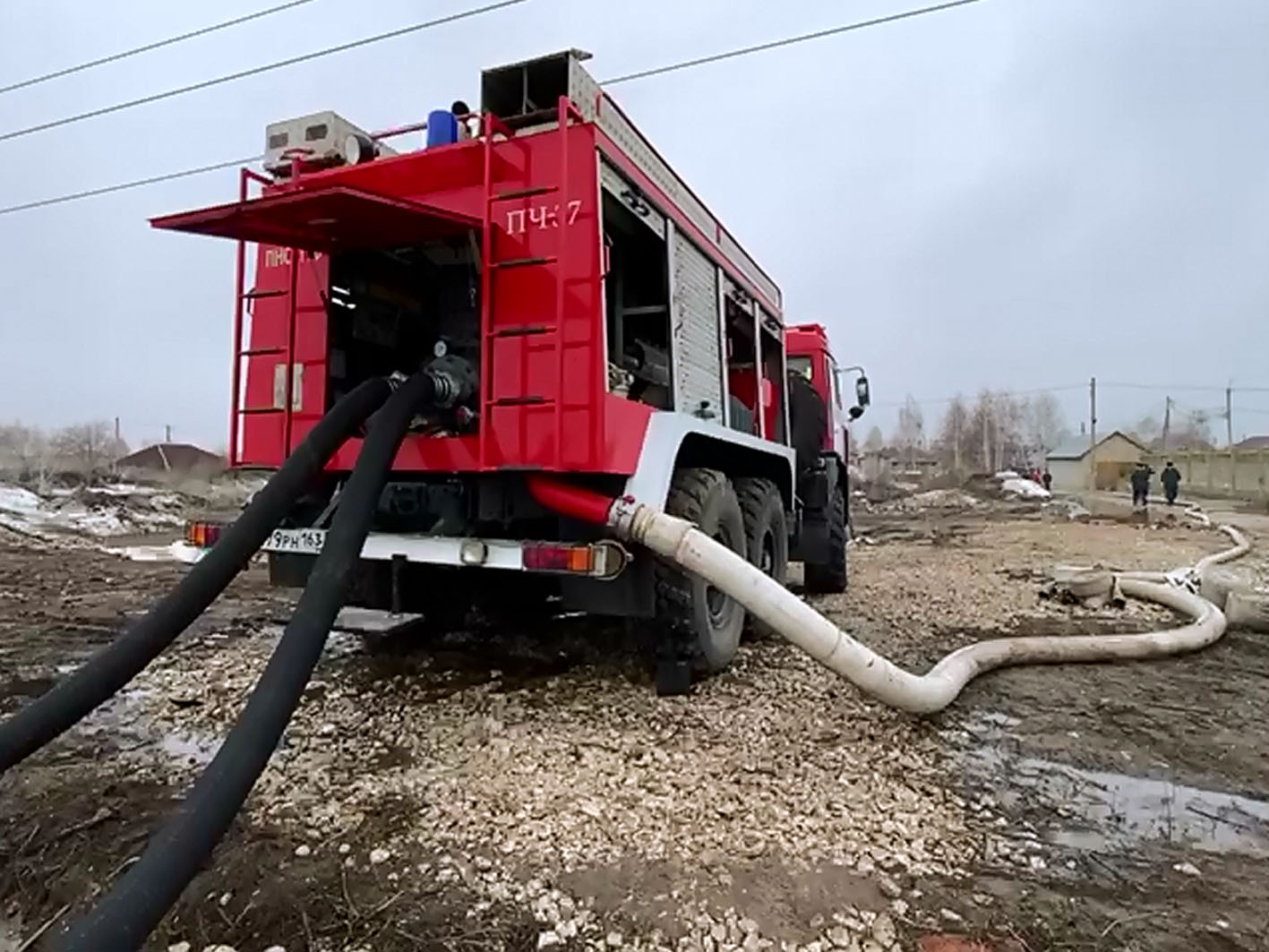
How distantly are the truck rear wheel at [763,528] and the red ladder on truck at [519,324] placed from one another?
6.61ft

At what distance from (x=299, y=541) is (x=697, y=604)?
2108 millimetres

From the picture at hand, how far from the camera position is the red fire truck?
3.89 metres

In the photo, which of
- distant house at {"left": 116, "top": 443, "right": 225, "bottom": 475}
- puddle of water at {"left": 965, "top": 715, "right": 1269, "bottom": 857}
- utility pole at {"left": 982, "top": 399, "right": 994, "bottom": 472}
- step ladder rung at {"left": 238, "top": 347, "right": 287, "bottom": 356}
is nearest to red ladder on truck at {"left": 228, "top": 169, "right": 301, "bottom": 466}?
step ladder rung at {"left": 238, "top": 347, "right": 287, "bottom": 356}

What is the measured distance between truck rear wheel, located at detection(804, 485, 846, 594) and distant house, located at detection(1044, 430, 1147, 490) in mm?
46896

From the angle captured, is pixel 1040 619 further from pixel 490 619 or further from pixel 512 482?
pixel 512 482

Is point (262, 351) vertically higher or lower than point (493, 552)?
higher

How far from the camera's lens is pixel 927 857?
9.21 feet

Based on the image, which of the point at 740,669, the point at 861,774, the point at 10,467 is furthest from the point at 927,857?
the point at 10,467

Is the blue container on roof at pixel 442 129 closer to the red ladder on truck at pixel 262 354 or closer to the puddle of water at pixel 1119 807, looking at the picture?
the red ladder on truck at pixel 262 354

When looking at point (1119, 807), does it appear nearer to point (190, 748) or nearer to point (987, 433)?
point (190, 748)

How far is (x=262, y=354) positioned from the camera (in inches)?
Answer: 181

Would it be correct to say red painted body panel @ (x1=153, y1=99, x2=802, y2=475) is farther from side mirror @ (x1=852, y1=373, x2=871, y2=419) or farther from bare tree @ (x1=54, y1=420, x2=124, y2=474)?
bare tree @ (x1=54, y1=420, x2=124, y2=474)

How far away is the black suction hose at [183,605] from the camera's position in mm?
2783

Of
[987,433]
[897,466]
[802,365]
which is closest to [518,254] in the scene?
[802,365]
